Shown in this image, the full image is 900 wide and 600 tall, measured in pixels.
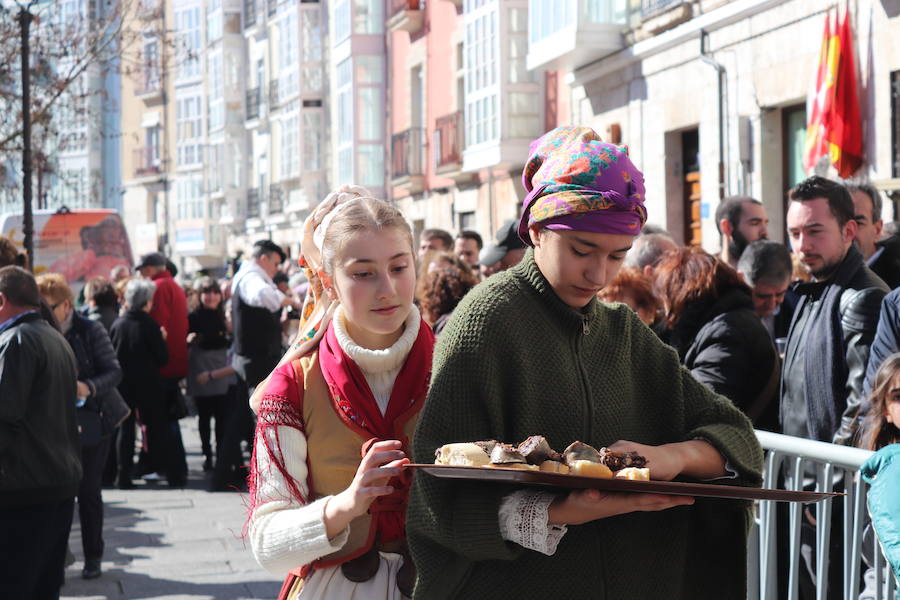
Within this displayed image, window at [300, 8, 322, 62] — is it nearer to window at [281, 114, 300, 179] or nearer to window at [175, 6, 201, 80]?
window at [281, 114, 300, 179]

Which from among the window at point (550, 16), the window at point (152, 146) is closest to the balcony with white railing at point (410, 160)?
the window at point (550, 16)

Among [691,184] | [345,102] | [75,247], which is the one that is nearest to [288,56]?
[345,102]

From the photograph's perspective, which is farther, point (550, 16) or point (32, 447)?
point (550, 16)

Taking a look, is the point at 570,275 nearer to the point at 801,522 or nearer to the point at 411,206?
the point at 801,522

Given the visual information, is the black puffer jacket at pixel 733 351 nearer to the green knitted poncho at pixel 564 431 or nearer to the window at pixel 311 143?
the green knitted poncho at pixel 564 431

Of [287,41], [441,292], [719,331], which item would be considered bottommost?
[719,331]

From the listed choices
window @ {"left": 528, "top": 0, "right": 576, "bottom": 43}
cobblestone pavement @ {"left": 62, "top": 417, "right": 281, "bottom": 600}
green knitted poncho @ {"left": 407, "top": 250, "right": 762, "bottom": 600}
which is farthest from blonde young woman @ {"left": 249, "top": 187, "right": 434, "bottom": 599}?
window @ {"left": 528, "top": 0, "right": 576, "bottom": 43}

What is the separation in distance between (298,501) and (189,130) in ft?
168

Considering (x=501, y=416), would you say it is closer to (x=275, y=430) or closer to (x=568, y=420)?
(x=568, y=420)

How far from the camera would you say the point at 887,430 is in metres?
4.34

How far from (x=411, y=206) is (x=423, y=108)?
7.59ft

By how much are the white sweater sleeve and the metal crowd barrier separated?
1.64m

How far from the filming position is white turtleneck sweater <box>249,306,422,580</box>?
2.74 meters

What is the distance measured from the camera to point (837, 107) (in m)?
11.9
